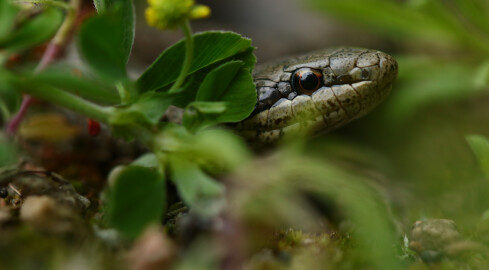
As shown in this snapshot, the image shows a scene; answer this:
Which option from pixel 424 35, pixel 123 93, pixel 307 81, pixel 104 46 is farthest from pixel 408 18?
pixel 104 46

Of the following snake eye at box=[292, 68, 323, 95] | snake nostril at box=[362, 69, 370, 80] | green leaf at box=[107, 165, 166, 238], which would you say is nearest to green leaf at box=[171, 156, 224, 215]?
green leaf at box=[107, 165, 166, 238]

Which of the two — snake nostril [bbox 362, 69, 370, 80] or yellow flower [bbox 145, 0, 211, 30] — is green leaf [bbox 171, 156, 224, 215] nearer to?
yellow flower [bbox 145, 0, 211, 30]

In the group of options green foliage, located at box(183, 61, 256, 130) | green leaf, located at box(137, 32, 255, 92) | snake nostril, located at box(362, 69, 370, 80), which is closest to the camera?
green foliage, located at box(183, 61, 256, 130)

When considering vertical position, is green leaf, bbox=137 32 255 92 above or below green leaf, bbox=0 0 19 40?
below

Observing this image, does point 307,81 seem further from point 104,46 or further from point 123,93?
point 104,46

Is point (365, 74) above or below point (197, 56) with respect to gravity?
below

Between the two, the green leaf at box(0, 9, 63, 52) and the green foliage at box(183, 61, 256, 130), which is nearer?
the green leaf at box(0, 9, 63, 52)

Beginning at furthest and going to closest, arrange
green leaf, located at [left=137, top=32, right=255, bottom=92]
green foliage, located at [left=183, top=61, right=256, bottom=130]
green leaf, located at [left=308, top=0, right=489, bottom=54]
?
green leaf, located at [left=308, top=0, right=489, bottom=54], green leaf, located at [left=137, top=32, right=255, bottom=92], green foliage, located at [left=183, top=61, right=256, bottom=130]
